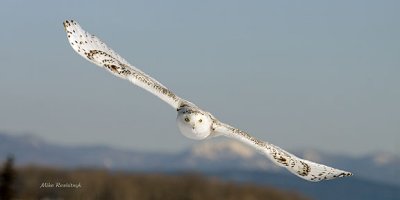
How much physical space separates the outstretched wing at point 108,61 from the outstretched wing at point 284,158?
130 cm

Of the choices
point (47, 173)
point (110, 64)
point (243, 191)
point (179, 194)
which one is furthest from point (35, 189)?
point (110, 64)

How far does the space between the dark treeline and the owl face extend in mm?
83026

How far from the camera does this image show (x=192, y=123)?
17.2 meters

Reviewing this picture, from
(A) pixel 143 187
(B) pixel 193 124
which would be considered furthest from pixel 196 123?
(A) pixel 143 187

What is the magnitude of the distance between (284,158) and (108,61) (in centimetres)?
432

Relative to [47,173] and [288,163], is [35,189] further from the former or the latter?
[288,163]

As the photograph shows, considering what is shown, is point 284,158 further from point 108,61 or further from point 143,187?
point 143,187

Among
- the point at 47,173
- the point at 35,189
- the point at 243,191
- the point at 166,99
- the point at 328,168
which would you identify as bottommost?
the point at 328,168

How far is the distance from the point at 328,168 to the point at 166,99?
11.7 ft

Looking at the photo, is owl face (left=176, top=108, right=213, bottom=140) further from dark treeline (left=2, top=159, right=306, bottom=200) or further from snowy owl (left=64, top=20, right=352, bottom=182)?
dark treeline (left=2, top=159, right=306, bottom=200)

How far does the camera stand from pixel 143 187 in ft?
422

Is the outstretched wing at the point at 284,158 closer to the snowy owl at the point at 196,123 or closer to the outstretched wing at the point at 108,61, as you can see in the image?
the snowy owl at the point at 196,123

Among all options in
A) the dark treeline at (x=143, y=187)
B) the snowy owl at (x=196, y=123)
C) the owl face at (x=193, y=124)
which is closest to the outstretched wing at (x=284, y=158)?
the snowy owl at (x=196, y=123)

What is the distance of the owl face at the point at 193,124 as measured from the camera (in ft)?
56.5
